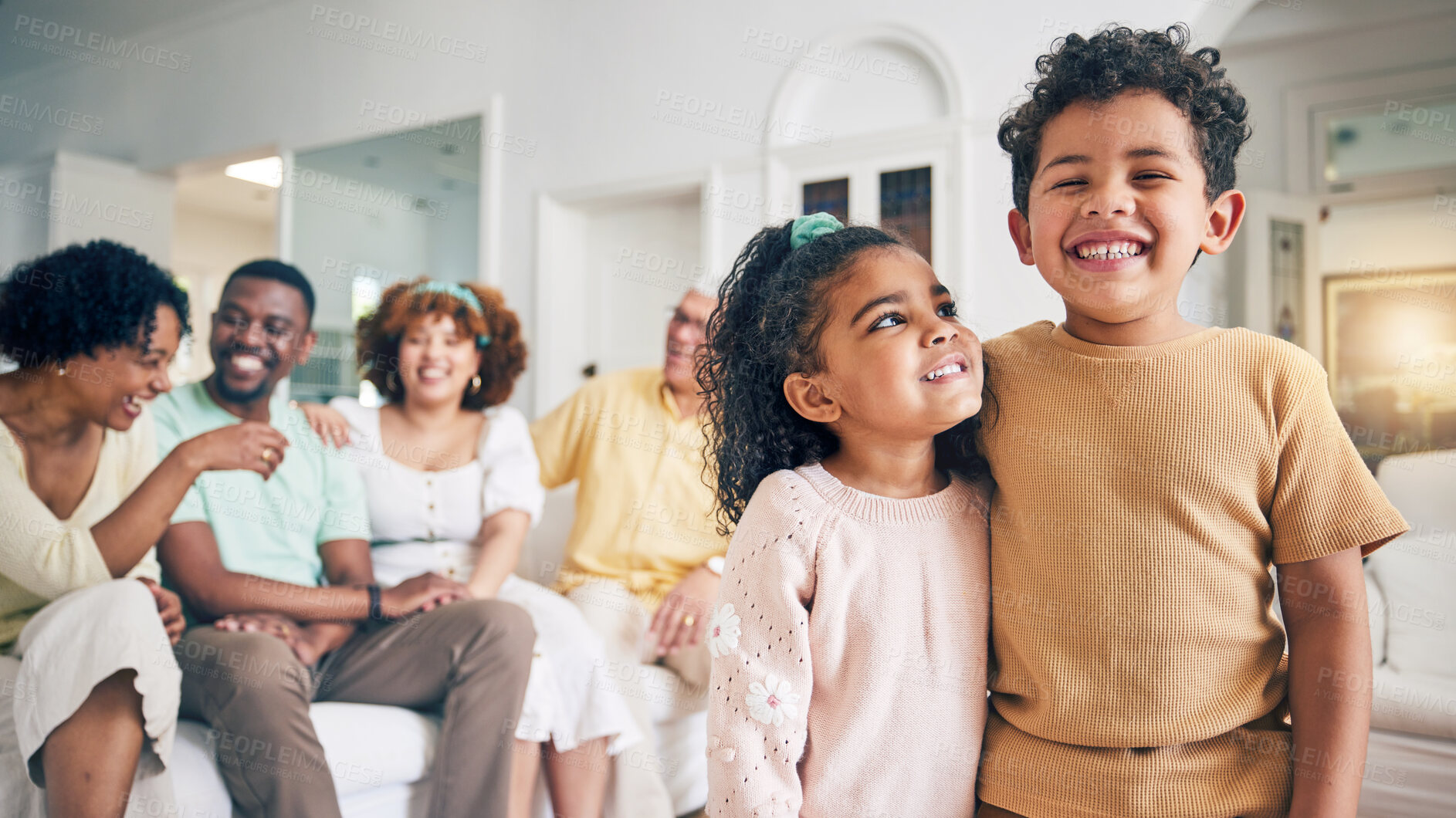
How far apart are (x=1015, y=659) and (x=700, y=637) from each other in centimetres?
134

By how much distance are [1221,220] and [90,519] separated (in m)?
1.85

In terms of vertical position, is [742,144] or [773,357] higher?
[742,144]

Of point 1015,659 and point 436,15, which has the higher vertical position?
point 436,15

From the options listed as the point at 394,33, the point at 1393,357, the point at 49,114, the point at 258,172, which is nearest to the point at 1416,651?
the point at 1393,357

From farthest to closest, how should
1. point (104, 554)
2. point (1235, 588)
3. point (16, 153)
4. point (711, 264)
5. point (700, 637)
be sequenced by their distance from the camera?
point (16, 153) < point (711, 264) < point (700, 637) < point (104, 554) < point (1235, 588)

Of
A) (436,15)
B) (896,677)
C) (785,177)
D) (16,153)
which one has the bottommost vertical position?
(896,677)

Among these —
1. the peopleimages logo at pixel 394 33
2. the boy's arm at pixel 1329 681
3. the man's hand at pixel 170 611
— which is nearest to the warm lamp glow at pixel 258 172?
the peopleimages logo at pixel 394 33

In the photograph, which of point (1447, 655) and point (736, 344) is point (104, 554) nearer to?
point (736, 344)

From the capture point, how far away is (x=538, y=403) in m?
4.41

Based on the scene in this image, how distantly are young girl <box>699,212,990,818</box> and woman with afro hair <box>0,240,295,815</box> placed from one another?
1.08m

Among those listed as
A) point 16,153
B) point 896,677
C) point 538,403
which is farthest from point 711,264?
point 16,153

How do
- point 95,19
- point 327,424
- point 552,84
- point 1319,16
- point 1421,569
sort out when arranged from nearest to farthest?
point 327,424 < point 1421,569 < point 1319,16 < point 552,84 < point 95,19

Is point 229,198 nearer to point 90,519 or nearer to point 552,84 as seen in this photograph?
point 552,84

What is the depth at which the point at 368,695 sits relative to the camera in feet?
6.02
